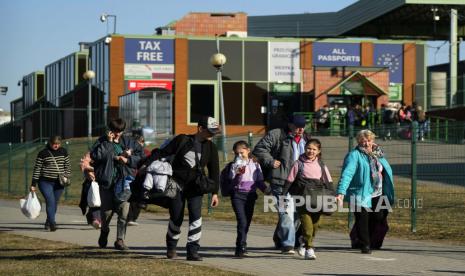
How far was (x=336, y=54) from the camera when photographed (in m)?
56.3

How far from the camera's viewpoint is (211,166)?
1280cm

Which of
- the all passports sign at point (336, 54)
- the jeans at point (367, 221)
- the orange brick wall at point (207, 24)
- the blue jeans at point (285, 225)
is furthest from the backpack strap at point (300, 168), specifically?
the orange brick wall at point (207, 24)

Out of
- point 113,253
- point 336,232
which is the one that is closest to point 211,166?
point 113,253

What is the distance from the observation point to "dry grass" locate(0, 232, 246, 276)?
1130cm

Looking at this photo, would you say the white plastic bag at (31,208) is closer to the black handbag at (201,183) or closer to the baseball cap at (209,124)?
the black handbag at (201,183)

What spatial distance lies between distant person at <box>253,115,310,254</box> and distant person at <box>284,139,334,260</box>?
1.08 ft

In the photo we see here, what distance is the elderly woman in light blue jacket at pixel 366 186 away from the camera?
13.6 metres

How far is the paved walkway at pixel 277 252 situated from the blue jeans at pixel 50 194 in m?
0.31

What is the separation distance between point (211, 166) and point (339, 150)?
739cm

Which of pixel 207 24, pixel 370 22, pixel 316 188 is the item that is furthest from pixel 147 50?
pixel 316 188

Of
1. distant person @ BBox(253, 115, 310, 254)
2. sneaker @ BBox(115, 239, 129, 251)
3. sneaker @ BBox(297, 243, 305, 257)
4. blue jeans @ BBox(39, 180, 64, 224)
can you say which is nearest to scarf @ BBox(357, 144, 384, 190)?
distant person @ BBox(253, 115, 310, 254)

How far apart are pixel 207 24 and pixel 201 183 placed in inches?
2296

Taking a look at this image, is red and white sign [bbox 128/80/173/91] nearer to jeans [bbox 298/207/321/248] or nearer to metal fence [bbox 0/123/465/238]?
metal fence [bbox 0/123/465/238]

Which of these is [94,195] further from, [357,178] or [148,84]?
[148,84]
